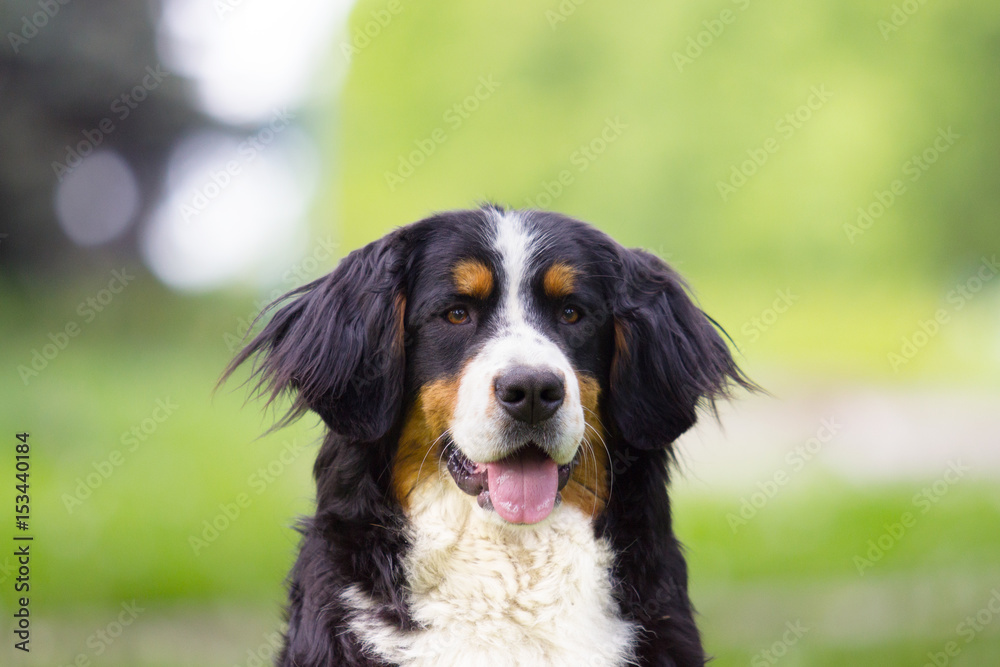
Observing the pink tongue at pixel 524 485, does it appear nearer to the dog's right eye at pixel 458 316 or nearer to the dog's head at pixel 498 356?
the dog's head at pixel 498 356

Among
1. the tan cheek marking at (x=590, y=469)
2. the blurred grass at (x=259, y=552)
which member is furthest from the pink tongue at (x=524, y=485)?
the blurred grass at (x=259, y=552)

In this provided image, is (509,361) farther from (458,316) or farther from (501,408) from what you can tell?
(458,316)

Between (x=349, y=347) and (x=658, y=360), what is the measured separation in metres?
1.15

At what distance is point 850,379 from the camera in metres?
13.2

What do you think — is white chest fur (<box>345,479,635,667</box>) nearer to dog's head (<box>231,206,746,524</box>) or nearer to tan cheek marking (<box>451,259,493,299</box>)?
dog's head (<box>231,206,746,524</box>)

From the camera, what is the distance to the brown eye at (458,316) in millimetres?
3186

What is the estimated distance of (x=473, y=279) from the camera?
10.4 ft

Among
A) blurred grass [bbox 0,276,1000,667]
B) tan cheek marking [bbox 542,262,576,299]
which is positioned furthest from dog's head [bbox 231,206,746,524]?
blurred grass [bbox 0,276,1000,667]

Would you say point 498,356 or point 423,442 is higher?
point 498,356

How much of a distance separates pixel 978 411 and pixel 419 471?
11.3 metres

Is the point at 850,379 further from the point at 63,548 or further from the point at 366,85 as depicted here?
the point at 63,548


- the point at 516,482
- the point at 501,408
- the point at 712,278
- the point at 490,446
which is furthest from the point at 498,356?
the point at 712,278

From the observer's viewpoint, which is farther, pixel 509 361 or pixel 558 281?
pixel 558 281

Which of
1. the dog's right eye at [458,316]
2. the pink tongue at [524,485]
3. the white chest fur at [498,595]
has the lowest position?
the white chest fur at [498,595]
